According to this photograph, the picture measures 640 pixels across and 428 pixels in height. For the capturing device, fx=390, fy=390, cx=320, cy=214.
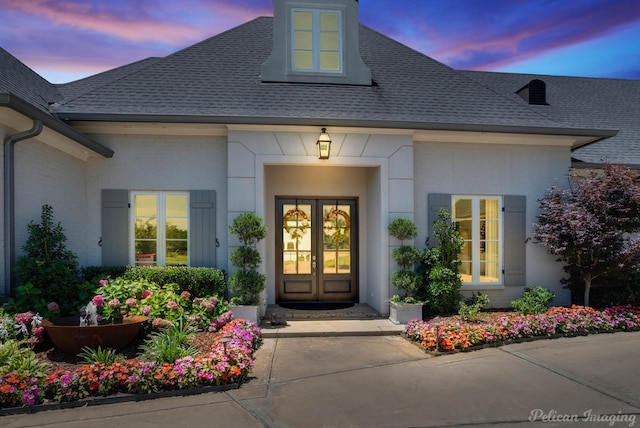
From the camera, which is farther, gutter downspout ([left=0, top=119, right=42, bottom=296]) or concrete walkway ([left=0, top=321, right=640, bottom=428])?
gutter downspout ([left=0, top=119, right=42, bottom=296])

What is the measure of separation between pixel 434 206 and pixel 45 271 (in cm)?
651

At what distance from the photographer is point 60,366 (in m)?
4.45

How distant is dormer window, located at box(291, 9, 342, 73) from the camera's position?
27.7ft

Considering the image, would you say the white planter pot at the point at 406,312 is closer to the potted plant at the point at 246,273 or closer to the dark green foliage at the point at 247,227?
the potted plant at the point at 246,273

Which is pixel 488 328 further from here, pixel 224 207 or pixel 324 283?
pixel 224 207

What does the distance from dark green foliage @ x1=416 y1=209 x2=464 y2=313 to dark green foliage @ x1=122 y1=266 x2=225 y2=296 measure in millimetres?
3713

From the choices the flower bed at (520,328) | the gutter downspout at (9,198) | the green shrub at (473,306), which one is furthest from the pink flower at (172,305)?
the green shrub at (473,306)

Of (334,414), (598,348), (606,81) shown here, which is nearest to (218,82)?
(334,414)

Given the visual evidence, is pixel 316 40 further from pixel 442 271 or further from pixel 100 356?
pixel 100 356

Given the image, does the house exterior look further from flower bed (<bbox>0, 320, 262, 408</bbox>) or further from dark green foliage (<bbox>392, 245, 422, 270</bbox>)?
flower bed (<bbox>0, 320, 262, 408</bbox>)

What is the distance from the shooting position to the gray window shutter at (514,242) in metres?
7.77

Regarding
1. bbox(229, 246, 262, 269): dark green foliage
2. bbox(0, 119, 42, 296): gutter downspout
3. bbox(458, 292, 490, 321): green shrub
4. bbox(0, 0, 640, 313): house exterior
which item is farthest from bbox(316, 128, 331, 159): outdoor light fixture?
bbox(0, 119, 42, 296): gutter downspout

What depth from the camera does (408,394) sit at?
402 centimetres

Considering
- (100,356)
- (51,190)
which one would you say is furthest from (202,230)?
(100,356)
